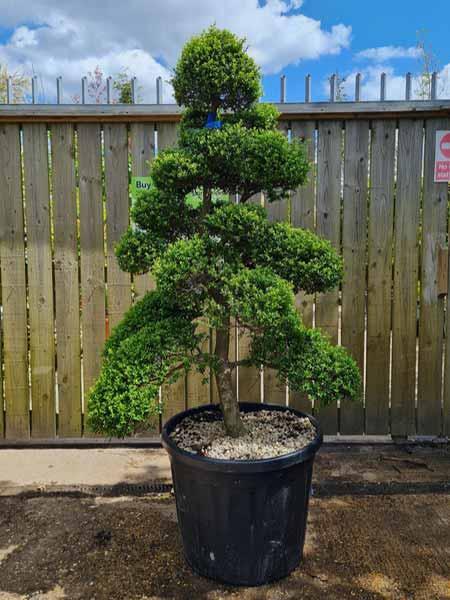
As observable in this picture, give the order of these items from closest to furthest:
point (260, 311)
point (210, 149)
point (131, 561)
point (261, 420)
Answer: point (260, 311) < point (210, 149) < point (131, 561) < point (261, 420)

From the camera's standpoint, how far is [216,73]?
6.05 ft

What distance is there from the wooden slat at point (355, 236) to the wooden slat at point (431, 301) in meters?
0.37

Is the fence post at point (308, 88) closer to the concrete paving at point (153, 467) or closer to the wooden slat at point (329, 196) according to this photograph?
the wooden slat at point (329, 196)

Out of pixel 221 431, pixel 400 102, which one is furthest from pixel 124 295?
pixel 400 102

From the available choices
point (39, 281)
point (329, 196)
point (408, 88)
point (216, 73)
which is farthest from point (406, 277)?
point (39, 281)

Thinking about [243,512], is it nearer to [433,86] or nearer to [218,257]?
[218,257]

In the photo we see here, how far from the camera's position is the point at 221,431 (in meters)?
2.11

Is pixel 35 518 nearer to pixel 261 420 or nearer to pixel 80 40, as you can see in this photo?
pixel 261 420

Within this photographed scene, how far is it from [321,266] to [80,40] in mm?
4517

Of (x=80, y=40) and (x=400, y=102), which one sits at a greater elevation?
(x=80, y=40)

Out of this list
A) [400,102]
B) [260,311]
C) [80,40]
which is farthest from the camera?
[80,40]

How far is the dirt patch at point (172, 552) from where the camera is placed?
1824 mm

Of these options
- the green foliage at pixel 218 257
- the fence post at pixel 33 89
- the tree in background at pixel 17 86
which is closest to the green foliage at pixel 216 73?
the green foliage at pixel 218 257

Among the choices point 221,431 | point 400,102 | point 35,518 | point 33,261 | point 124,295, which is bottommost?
point 35,518
